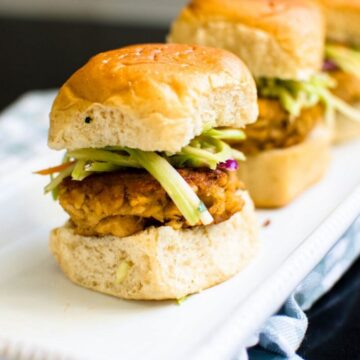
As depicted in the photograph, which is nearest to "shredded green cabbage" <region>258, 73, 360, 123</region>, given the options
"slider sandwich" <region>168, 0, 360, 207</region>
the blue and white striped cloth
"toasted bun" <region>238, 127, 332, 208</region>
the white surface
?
"slider sandwich" <region>168, 0, 360, 207</region>

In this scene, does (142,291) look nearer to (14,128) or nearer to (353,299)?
(353,299)

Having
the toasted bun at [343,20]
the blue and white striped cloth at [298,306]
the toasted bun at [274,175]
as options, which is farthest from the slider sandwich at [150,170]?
the toasted bun at [343,20]

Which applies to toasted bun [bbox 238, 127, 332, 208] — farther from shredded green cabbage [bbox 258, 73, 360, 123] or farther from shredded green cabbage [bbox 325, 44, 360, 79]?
shredded green cabbage [bbox 325, 44, 360, 79]

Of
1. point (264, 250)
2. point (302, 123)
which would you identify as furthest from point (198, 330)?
point (302, 123)

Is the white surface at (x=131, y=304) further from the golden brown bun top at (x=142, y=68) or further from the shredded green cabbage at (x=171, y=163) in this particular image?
the golden brown bun top at (x=142, y=68)

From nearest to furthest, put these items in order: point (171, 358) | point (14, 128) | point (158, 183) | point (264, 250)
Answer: point (171, 358) < point (158, 183) < point (264, 250) < point (14, 128)

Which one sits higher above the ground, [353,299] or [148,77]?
[148,77]

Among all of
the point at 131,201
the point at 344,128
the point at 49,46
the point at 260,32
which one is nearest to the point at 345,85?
the point at 344,128
